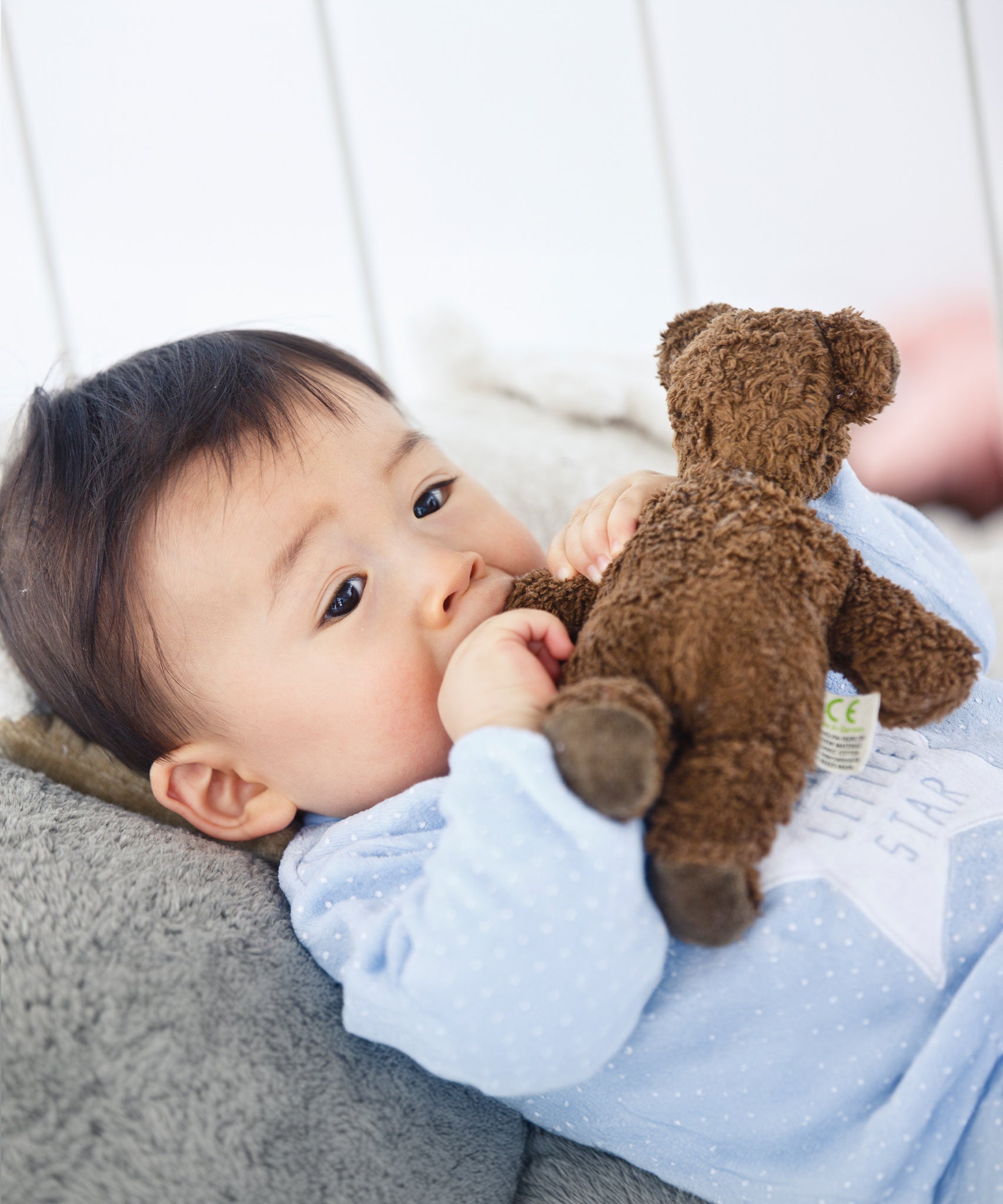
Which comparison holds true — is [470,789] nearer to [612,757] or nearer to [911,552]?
[612,757]

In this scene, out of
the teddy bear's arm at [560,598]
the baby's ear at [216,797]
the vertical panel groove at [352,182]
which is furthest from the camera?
the vertical panel groove at [352,182]

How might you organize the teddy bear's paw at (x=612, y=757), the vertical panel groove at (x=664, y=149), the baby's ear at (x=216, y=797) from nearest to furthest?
the teddy bear's paw at (x=612, y=757) → the baby's ear at (x=216, y=797) → the vertical panel groove at (x=664, y=149)

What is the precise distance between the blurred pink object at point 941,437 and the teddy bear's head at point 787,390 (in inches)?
62.6

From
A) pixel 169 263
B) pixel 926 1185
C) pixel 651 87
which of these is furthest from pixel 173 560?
pixel 651 87

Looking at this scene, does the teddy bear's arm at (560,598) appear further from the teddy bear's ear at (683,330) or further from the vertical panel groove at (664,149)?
the vertical panel groove at (664,149)

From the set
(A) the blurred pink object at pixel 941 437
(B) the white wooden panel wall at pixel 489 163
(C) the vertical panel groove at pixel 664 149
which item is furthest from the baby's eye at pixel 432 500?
(C) the vertical panel groove at pixel 664 149

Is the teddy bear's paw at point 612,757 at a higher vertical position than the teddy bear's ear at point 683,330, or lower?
lower

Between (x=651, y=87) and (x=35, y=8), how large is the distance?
1.33 metres

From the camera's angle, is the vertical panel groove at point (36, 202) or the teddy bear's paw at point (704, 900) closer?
the teddy bear's paw at point (704, 900)

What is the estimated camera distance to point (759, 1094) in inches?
24.6

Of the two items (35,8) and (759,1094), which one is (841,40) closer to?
(35,8)

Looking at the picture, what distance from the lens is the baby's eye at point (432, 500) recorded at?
2.81 ft

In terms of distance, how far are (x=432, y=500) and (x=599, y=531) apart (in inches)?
7.5

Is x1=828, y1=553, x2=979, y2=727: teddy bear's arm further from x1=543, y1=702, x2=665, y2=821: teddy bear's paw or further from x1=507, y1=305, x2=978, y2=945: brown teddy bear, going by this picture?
x1=543, y1=702, x2=665, y2=821: teddy bear's paw
